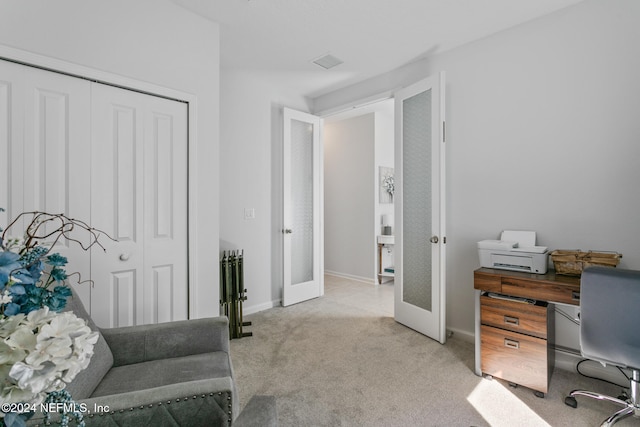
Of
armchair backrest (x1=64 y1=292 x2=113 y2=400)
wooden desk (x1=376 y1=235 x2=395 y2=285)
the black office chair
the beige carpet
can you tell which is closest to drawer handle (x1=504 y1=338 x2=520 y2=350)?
the beige carpet

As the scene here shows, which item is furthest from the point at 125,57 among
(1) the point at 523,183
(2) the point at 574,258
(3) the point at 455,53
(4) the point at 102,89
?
(2) the point at 574,258

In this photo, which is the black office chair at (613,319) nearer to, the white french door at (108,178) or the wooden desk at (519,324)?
the wooden desk at (519,324)

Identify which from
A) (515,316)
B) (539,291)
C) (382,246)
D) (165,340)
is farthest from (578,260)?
(382,246)

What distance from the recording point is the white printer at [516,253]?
2193 millimetres

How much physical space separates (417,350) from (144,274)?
2.21 meters

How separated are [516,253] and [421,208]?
3.15 ft

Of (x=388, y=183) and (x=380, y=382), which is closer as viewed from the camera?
(x=380, y=382)

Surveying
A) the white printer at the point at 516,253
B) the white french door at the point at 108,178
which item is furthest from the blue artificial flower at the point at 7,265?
the white printer at the point at 516,253

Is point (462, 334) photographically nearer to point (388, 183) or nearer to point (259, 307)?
point (259, 307)

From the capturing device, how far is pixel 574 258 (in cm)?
209

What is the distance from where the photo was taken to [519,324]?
2113 mm

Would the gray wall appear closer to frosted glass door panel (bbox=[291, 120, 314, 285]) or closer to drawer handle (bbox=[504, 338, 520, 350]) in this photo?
drawer handle (bbox=[504, 338, 520, 350])

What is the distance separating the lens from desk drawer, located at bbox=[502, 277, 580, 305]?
1920 millimetres

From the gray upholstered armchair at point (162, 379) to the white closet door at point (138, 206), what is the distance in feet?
1.74
